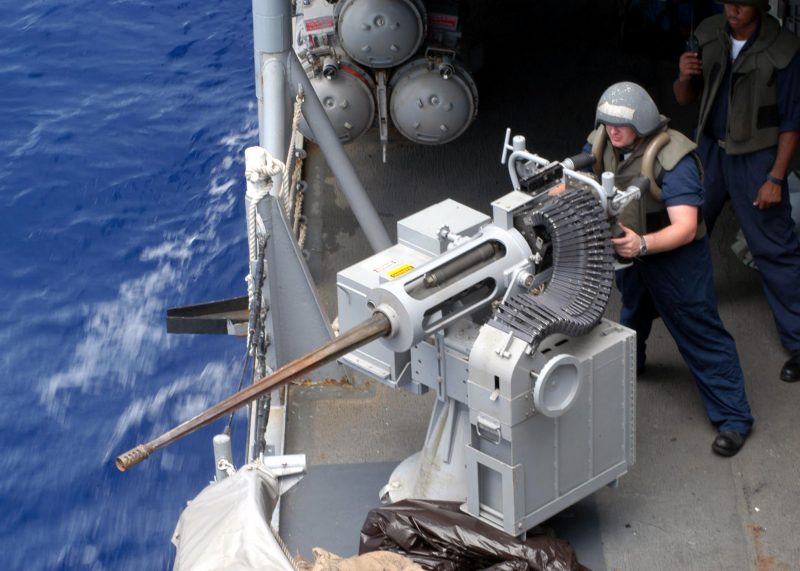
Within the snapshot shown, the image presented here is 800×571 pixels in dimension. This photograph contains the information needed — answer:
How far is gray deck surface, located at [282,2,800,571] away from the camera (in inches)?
234

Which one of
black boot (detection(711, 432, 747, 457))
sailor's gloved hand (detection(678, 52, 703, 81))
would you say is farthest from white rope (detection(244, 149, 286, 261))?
black boot (detection(711, 432, 747, 457))

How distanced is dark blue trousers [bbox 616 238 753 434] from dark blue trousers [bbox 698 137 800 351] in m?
0.63

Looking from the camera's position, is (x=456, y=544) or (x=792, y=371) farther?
(x=792, y=371)

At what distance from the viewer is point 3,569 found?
853 centimetres

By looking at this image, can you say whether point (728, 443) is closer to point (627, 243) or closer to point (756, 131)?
point (627, 243)

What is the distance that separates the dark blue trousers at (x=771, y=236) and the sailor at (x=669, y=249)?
25.0 inches

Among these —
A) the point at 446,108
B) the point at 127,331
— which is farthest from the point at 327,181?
the point at 127,331

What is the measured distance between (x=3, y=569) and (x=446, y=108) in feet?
12.4

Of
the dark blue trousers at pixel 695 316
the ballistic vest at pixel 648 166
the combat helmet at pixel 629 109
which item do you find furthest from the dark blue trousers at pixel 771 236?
the combat helmet at pixel 629 109

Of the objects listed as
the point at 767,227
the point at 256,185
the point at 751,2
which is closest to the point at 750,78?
the point at 751,2

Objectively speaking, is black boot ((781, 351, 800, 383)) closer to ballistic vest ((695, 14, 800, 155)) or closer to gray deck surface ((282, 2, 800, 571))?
gray deck surface ((282, 2, 800, 571))

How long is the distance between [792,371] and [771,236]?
2.15ft

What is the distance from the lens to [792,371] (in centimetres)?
685

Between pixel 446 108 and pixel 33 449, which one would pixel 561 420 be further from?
pixel 33 449
